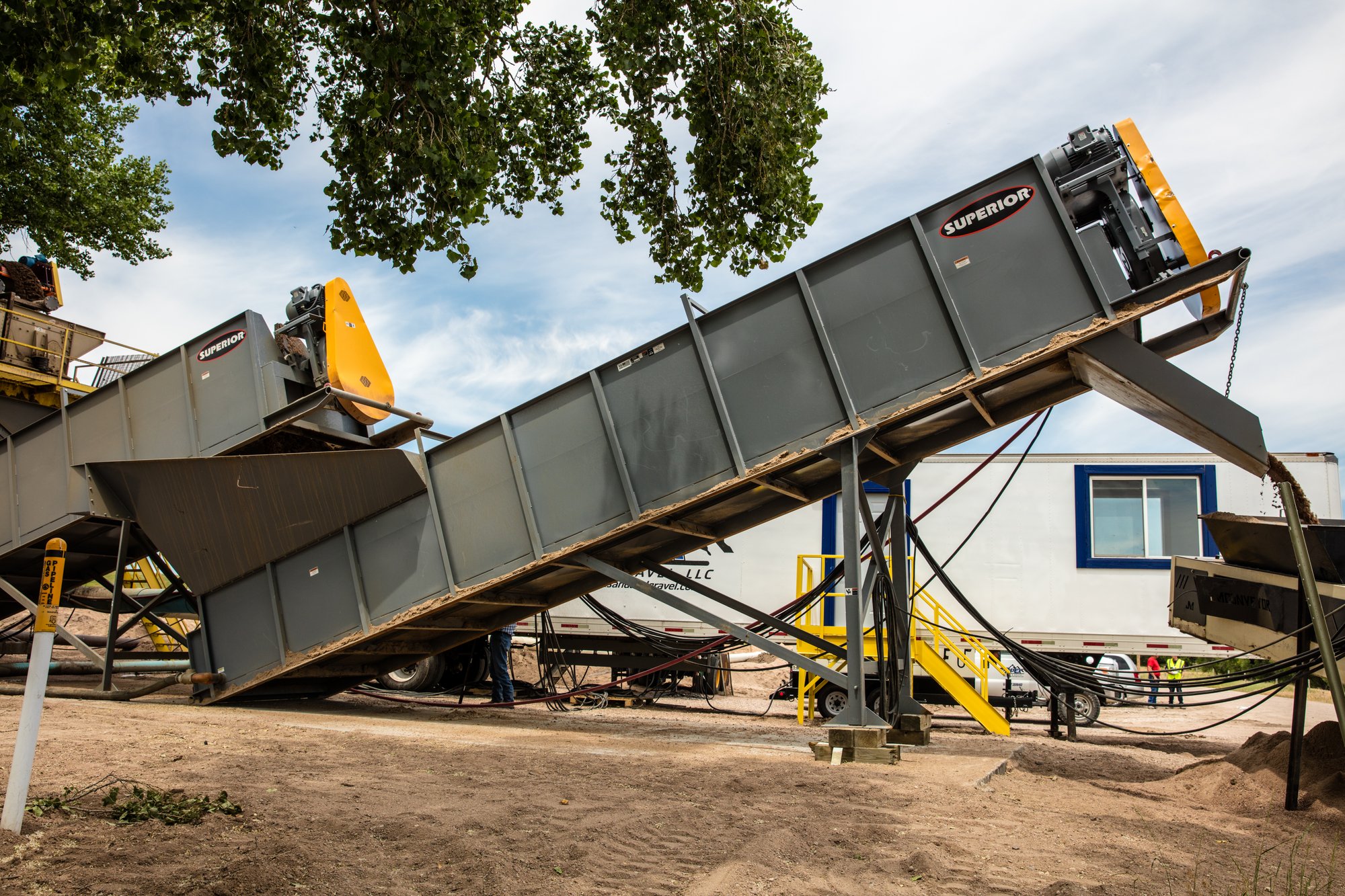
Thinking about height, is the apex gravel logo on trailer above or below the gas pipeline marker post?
above

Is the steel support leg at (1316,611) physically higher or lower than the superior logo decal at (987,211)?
lower

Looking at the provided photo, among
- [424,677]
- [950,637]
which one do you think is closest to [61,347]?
[424,677]

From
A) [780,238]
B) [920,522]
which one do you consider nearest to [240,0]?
[780,238]

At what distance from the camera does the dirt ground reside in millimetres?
3865

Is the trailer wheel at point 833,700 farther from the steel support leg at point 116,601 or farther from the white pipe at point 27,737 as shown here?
the white pipe at point 27,737

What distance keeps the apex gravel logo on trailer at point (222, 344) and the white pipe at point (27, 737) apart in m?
6.45

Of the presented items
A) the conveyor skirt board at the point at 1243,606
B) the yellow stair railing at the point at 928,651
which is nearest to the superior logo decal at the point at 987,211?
the conveyor skirt board at the point at 1243,606

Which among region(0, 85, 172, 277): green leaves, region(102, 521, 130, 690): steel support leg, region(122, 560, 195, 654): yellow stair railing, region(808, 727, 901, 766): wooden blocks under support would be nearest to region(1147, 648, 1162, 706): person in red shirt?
region(808, 727, 901, 766): wooden blocks under support

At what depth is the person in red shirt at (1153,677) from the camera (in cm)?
724

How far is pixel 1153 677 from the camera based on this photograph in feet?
40.8

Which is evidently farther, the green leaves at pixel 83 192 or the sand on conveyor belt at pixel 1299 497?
the green leaves at pixel 83 192

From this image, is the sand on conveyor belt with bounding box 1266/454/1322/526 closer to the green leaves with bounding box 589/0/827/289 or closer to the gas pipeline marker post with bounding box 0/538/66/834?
the green leaves with bounding box 589/0/827/289

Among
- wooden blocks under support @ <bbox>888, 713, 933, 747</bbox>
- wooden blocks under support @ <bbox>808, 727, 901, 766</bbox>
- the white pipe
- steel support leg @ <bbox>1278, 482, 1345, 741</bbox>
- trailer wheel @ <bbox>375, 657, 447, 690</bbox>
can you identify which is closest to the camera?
the white pipe

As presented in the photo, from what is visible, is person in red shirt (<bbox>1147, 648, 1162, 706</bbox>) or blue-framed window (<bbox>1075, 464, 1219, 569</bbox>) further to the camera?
blue-framed window (<bbox>1075, 464, 1219, 569</bbox>)
